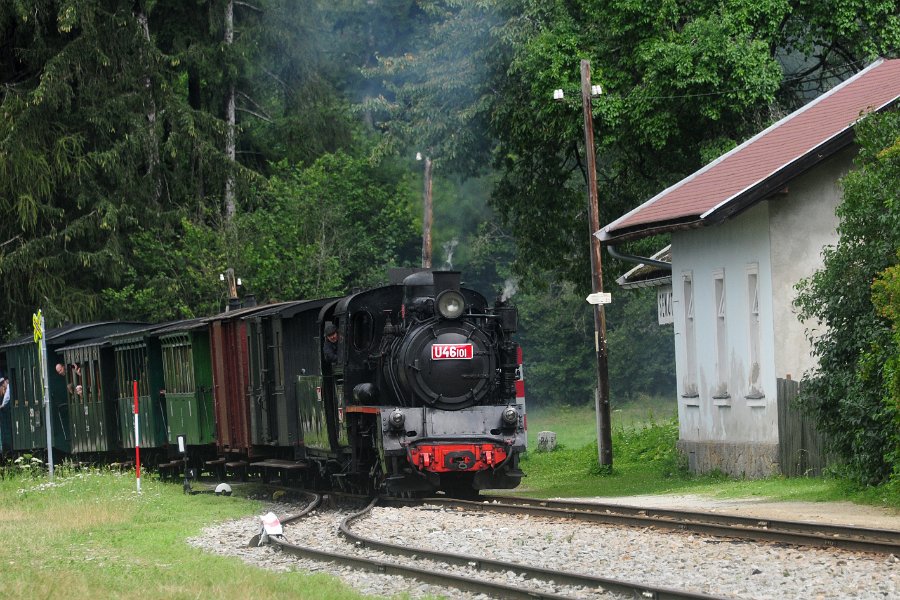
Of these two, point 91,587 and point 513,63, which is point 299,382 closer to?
point 91,587

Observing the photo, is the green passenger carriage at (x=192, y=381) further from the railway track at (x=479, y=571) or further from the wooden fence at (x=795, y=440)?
the railway track at (x=479, y=571)

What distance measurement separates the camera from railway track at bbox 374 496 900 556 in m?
12.2

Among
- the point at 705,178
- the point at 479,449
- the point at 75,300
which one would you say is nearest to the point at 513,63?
the point at 705,178

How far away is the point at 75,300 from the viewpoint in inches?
1654

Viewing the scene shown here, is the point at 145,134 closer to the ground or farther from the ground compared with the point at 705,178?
farther from the ground

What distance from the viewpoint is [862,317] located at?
17.7m

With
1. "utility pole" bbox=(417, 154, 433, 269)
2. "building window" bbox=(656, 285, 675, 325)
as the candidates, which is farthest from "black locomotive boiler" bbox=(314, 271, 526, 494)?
"utility pole" bbox=(417, 154, 433, 269)

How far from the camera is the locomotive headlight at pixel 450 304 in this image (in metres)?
19.1

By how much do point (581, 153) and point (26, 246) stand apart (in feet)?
55.2

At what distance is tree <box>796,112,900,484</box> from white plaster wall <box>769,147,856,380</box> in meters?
2.25

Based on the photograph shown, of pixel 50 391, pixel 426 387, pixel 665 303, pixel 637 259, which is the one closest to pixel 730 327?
pixel 637 259

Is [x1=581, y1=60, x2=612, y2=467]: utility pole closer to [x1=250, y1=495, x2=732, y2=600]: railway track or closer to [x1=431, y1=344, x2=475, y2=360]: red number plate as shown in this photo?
[x1=431, y1=344, x2=475, y2=360]: red number plate

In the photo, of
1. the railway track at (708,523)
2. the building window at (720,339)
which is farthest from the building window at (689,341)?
the railway track at (708,523)

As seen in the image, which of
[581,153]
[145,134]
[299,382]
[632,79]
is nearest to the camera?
[299,382]
